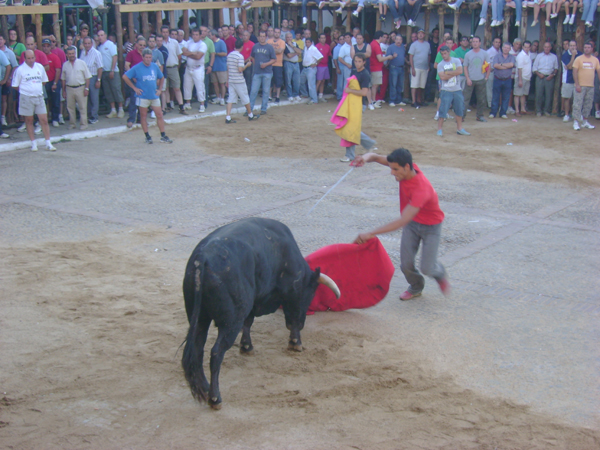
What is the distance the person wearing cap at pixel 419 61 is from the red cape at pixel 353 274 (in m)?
14.0

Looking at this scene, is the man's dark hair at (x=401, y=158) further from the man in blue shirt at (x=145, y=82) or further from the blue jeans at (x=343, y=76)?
the blue jeans at (x=343, y=76)

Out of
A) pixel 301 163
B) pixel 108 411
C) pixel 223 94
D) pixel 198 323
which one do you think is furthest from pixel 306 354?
pixel 223 94

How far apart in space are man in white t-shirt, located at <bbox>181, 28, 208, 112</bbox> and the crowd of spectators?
0.03 meters

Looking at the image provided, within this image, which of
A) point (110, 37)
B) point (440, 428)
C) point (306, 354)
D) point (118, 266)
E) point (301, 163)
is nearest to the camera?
point (440, 428)

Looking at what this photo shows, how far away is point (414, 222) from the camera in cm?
600

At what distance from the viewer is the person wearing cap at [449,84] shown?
13867 millimetres

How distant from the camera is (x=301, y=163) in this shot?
39.4 feet

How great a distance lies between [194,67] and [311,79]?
160 inches

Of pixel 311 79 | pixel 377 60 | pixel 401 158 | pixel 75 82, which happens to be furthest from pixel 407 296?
pixel 311 79

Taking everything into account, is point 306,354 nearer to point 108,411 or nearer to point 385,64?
point 108,411

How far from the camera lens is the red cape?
5840 millimetres

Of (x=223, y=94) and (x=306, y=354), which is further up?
(x=223, y=94)

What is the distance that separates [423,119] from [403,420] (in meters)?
14.0

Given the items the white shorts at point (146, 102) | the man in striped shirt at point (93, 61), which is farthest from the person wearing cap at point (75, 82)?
the white shorts at point (146, 102)
